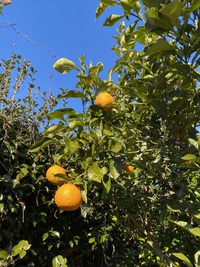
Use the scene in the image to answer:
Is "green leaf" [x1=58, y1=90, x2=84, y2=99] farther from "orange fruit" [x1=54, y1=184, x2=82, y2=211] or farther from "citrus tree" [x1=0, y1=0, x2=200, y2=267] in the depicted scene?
"orange fruit" [x1=54, y1=184, x2=82, y2=211]

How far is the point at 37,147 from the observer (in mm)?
1111

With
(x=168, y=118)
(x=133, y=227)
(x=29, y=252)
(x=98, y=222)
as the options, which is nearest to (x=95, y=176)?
(x=168, y=118)

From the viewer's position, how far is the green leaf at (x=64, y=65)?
1000 millimetres

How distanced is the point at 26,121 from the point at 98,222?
1.03 meters

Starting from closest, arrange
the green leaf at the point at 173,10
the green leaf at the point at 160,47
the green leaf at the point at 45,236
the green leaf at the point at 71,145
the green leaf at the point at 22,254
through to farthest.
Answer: the green leaf at the point at 173,10 < the green leaf at the point at 160,47 < the green leaf at the point at 71,145 < the green leaf at the point at 22,254 < the green leaf at the point at 45,236

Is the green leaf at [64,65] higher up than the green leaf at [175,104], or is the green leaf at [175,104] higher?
the green leaf at [64,65]

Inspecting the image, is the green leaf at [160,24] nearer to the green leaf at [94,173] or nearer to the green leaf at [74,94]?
the green leaf at [74,94]

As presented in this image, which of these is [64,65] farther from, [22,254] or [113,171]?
[22,254]

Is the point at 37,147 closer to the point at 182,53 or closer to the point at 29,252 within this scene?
the point at 182,53

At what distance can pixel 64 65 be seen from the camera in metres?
1.01

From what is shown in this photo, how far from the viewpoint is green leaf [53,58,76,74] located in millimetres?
1000

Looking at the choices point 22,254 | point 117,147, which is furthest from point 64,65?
point 22,254

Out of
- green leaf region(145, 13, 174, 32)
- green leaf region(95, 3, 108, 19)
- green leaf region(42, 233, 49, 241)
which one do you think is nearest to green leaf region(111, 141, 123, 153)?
green leaf region(145, 13, 174, 32)

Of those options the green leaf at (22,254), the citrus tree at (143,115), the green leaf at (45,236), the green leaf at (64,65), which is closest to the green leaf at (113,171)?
the citrus tree at (143,115)
